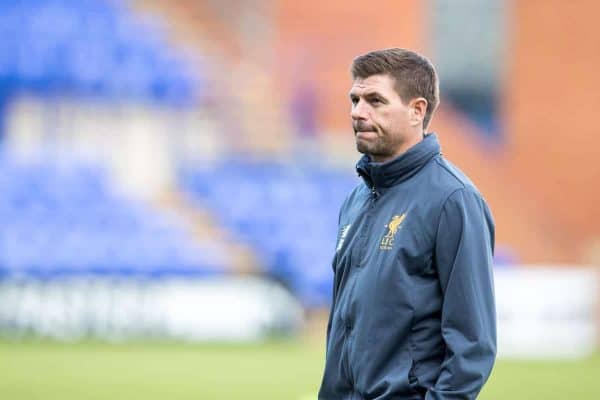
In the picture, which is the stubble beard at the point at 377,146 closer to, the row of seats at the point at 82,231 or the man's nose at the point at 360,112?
the man's nose at the point at 360,112

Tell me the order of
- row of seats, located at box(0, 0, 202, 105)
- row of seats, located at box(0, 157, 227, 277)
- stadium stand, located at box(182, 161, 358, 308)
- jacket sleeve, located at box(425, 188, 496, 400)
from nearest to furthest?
jacket sleeve, located at box(425, 188, 496, 400), row of seats, located at box(0, 157, 227, 277), stadium stand, located at box(182, 161, 358, 308), row of seats, located at box(0, 0, 202, 105)

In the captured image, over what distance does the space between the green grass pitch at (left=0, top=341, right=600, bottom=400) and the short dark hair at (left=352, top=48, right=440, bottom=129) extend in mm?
5730

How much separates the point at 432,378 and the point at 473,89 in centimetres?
2164

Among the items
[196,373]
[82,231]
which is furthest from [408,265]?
[82,231]

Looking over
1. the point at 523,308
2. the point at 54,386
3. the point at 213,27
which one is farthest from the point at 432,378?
the point at 213,27

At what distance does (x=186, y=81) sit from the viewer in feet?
65.2

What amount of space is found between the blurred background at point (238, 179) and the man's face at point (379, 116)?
618 cm

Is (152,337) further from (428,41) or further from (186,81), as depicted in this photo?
(428,41)

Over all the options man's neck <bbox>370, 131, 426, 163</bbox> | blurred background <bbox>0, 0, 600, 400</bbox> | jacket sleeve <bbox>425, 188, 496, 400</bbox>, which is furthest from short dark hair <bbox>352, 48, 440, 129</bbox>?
blurred background <bbox>0, 0, 600, 400</bbox>

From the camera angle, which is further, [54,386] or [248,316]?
[248,316]

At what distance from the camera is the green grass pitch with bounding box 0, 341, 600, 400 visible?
970cm

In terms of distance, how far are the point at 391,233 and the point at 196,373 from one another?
26.2ft

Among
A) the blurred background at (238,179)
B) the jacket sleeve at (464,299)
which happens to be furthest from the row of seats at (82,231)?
the jacket sleeve at (464,299)

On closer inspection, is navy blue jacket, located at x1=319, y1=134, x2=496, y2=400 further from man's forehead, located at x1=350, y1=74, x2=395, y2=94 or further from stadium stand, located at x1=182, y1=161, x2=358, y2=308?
stadium stand, located at x1=182, y1=161, x2=358, y2=308
